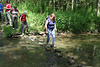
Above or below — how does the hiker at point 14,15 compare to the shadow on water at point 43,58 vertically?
above

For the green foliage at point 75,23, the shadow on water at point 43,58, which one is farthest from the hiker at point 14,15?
the shadow on water at point 43,58

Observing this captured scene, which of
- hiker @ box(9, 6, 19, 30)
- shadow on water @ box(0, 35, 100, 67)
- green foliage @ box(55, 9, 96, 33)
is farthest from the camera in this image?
green foliage @ box(55, 9, 96, 33)

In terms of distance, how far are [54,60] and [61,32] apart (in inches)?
284

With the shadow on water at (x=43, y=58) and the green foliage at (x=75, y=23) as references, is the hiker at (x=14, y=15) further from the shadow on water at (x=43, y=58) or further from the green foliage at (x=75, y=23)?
the shadow on water at (x=43, y=58)

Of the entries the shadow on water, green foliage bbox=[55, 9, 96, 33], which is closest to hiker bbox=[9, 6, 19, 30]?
green foliage bbox=[55, 9, 96, 33]

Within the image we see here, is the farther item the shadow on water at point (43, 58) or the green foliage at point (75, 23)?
the green foliage at point (75, 23)

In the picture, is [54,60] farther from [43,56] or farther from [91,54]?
[91,54]

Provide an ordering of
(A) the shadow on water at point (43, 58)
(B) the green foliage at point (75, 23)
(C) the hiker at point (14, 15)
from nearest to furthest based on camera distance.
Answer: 1. (A) the shadow on water at point (43, 58)
2. (C) the hiker at point (14, 15)
3. (B) the green foliage at point (75, 23)

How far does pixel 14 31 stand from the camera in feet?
39.3

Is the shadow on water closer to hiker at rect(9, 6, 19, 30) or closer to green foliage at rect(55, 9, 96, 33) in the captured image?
hiker at rect(9, 6, 19, 30)

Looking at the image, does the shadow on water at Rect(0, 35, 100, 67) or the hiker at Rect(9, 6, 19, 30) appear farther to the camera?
the hiker at Rect(9, 6, 19, 30)

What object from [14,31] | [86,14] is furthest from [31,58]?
[86,14]

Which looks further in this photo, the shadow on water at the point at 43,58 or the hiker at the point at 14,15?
the hiker at the point at 14,15

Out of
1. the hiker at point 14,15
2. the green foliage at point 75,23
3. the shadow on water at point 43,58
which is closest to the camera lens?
the shadow on water at point 43,58
